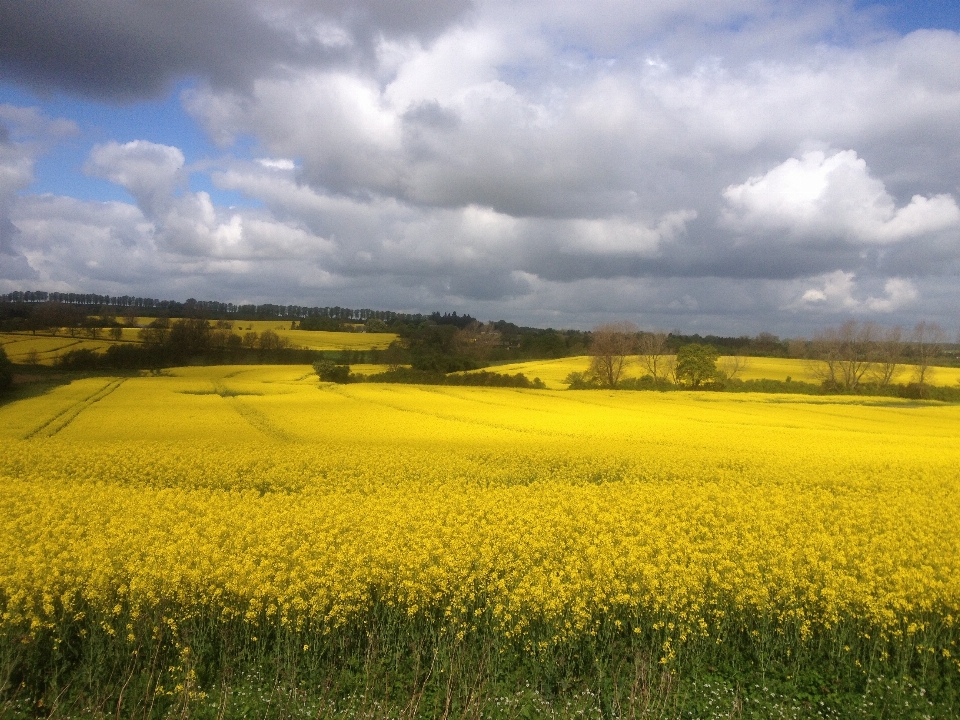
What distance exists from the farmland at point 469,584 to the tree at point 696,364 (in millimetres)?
32433

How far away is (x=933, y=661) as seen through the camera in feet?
20.4

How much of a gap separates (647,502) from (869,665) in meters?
5.08

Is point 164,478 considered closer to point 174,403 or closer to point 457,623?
point 457,623

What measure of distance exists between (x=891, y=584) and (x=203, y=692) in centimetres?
767

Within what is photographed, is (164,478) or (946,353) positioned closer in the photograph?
(164,478)

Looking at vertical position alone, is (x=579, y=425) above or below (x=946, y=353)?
below

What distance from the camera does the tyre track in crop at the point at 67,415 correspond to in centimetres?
1745

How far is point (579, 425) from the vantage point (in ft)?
75.2

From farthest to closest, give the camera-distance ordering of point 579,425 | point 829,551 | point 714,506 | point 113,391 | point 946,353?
point 946,353 < point 113,391 < point 579,425 < point 714,506 < point 829,551

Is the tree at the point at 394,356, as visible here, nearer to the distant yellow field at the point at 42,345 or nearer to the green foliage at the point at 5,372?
the distant yellow field at the point at 42,345

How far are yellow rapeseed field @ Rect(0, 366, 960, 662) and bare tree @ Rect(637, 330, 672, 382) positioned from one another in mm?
32784

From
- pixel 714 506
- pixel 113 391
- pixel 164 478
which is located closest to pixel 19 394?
pixel 113 391

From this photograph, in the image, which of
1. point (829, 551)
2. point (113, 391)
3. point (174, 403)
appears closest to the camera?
point (829, 551)

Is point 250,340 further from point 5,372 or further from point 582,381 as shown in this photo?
point 582,381
